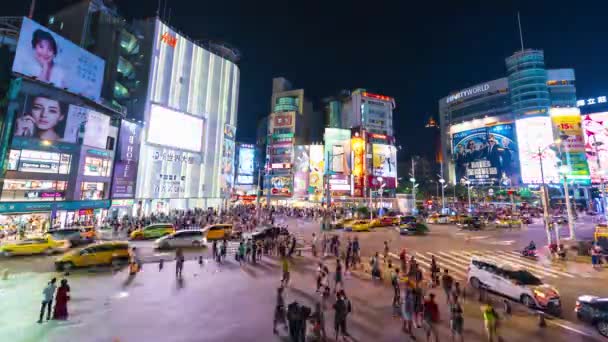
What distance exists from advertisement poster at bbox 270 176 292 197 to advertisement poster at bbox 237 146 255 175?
942 cm

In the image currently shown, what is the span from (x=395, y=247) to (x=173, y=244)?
19.3 meters

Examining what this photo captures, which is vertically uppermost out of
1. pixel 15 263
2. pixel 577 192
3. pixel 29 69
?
pixel 29 69

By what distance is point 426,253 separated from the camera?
21.6 metres

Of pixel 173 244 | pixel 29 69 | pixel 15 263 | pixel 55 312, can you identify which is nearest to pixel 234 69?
pixel 29 69

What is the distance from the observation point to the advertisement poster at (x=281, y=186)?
84125mm

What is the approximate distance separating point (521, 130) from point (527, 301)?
8753cm

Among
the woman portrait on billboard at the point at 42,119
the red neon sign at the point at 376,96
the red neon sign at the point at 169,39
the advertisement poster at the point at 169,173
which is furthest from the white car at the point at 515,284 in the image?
the red neon sign at the point at 376,96

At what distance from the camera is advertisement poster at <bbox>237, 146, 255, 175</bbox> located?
87.9 m

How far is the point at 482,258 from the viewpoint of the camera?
14102 millimetres

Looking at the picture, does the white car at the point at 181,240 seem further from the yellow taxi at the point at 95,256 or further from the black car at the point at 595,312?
the black car at the point at 595,312

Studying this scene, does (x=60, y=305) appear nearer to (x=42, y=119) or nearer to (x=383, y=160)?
(x=42, y=119)

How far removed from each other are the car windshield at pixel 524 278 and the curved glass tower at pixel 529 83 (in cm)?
8799

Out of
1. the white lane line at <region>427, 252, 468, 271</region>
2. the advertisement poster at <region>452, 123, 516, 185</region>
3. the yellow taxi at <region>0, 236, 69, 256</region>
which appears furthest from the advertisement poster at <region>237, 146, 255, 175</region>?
the white lane line at <region>427, 252, 468, 271</region>

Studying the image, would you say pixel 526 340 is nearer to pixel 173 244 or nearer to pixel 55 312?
pixel 55 312
